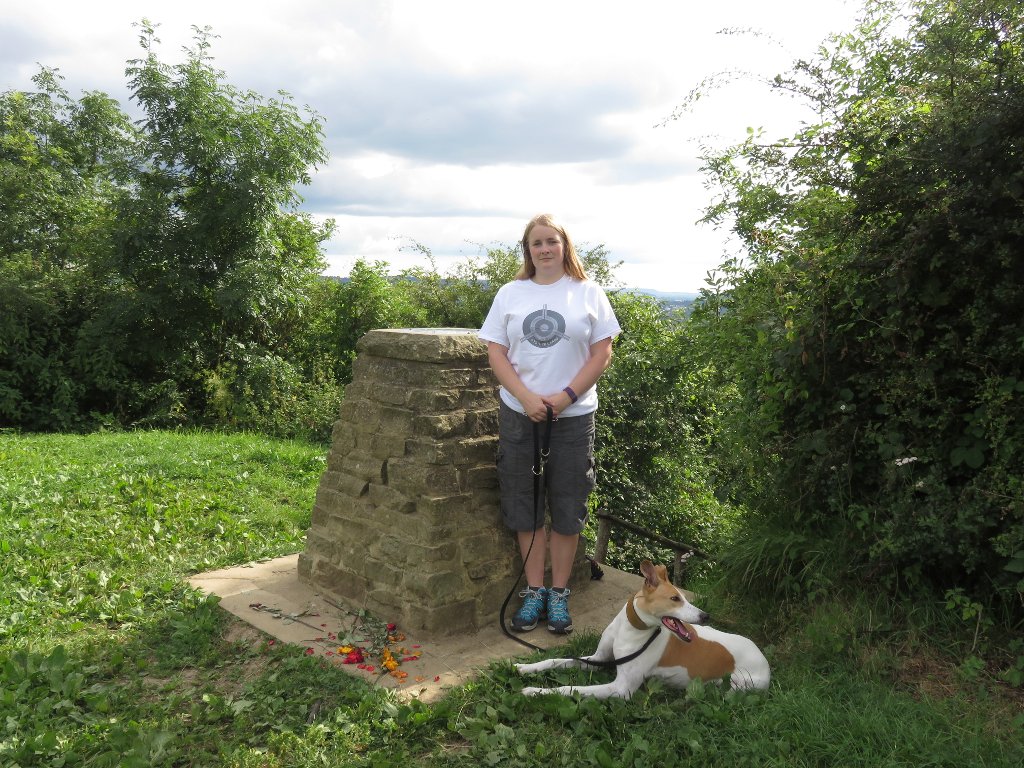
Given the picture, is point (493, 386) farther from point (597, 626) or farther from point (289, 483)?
point (289, 483)

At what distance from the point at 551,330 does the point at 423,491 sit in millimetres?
1146

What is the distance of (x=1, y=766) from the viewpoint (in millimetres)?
2945

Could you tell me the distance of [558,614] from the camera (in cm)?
410

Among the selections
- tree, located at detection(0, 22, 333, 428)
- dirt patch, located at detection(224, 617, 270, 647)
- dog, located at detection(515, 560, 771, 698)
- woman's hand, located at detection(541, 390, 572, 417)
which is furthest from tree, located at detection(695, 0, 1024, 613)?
tree, located at detection(0, 22, 333, 428)

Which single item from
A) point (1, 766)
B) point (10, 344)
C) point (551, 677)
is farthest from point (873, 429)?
point (10, 344)

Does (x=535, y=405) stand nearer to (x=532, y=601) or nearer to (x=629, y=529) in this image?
(x=532, y=601)

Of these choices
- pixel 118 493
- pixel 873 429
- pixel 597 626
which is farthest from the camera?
pixel 118 493

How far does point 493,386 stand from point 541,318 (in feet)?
2.41

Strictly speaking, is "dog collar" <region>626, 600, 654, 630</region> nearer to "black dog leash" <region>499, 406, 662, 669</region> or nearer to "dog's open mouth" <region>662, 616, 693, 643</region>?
"dog's open mouth" <region>662, 616, 693, 643</region>

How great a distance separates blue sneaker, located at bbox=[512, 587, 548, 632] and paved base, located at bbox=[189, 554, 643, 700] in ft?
0.19

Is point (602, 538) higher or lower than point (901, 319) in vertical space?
lower

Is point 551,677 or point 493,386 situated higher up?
point 493,386

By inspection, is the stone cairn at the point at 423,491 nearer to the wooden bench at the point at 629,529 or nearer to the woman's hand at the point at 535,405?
the woman's hand at the point at 535,405

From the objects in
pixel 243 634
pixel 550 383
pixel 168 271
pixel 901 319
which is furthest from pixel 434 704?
pixel 168 271
